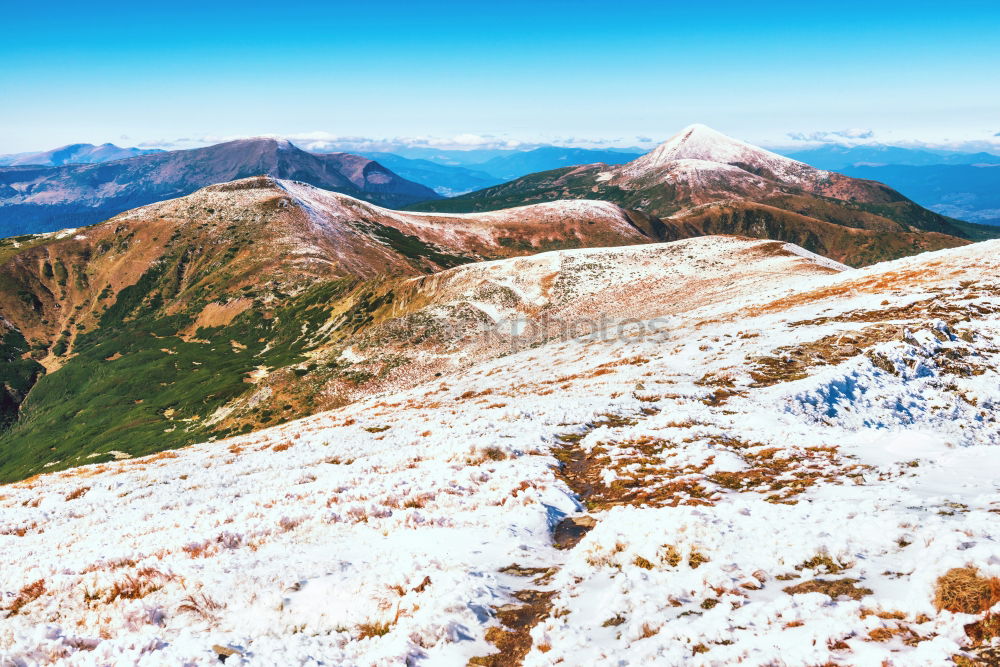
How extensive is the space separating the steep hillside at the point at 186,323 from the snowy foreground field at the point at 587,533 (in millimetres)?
45374

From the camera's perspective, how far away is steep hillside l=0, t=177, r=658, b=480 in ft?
255

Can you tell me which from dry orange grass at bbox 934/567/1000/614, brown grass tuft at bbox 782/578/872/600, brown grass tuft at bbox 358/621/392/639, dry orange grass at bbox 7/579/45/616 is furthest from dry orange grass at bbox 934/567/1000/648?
dry orange grass at bbox 7/579/45/616

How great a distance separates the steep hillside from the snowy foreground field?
1786 inches

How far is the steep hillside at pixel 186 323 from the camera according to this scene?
7781 cm

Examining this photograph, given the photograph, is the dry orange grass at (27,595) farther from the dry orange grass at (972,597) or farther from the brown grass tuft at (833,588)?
the dry orange grass at (972,597)

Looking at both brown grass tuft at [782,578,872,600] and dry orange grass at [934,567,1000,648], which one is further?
brown grass tuft at [782,578,872,600]

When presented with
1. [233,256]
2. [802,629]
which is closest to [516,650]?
[802,629]

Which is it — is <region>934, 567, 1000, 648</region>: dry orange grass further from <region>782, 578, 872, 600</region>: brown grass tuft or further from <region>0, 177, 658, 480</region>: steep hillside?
<region>0, 177, 658, 480</region>: steep hillside

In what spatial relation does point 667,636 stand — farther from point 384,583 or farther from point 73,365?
point 73,365

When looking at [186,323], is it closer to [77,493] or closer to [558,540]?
[77,493]

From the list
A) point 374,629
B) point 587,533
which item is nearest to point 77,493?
point 374,629

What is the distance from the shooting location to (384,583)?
10617 mm

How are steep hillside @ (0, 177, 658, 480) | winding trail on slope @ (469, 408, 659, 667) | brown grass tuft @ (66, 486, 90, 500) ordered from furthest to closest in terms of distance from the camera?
steep hillside @ (0, 177, 658, 480) < brown grass tuft @ (66, 486, 90, 500) < winding trail on slope @ (469, 408, 659, 667)

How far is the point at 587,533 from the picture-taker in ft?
42.8
